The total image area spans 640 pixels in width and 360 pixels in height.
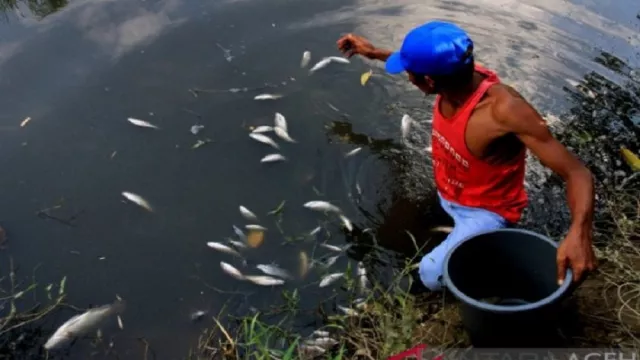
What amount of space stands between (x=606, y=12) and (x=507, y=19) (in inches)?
40.9

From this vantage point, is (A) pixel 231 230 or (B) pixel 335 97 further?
(B) pixel 335 97

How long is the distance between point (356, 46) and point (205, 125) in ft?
5.96

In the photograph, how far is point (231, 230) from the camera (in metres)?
4.94

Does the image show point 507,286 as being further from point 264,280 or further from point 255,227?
point 255,227

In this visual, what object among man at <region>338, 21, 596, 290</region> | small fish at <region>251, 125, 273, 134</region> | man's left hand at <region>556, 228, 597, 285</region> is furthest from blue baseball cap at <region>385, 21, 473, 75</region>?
small fish at <region>251, 125, 273, 134</region>

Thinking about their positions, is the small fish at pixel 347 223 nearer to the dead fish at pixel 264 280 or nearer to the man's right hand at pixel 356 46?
the dead fish at pixel 264 280

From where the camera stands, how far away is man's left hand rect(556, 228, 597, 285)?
2848 mm

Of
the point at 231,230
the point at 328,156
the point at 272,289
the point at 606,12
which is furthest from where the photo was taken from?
the point at 606,12

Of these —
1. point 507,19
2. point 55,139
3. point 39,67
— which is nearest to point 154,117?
point 55,139

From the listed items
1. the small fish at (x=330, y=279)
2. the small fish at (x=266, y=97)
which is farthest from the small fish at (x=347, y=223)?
the small fish at (x=266, y=97)

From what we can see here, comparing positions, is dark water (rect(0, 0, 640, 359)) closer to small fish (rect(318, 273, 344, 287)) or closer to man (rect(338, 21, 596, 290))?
small fish (rect(318, 273, 344, 287))

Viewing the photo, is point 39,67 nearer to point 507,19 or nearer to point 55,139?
point 55,139

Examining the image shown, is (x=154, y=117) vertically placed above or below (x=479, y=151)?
below

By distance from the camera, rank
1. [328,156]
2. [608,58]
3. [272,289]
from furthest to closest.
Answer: [608,58], [328,156], [272,289]
